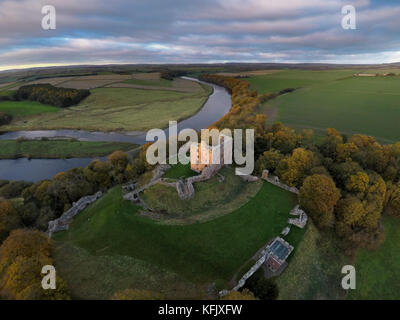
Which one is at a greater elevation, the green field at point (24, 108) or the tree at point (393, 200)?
the green field at point (24, 108)

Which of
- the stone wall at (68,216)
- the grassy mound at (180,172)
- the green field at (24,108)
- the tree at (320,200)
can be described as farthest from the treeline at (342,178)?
the green field at (24,108)

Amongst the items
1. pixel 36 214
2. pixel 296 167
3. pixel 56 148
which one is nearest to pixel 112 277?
pixel 36 214

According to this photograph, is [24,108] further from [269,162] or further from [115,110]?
[269,162]

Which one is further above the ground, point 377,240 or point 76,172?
point 76,172

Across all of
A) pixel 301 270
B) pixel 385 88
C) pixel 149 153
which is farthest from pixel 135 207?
pixel 385 88

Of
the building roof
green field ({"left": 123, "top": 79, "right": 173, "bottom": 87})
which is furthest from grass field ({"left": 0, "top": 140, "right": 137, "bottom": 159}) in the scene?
green field ({"left": 123, "top": 79, "right": 173, "bottom": 87})

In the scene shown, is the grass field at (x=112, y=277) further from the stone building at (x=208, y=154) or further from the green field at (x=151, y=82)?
the green field at (x=151, y=82)

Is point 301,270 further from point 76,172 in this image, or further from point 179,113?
point 179,113
